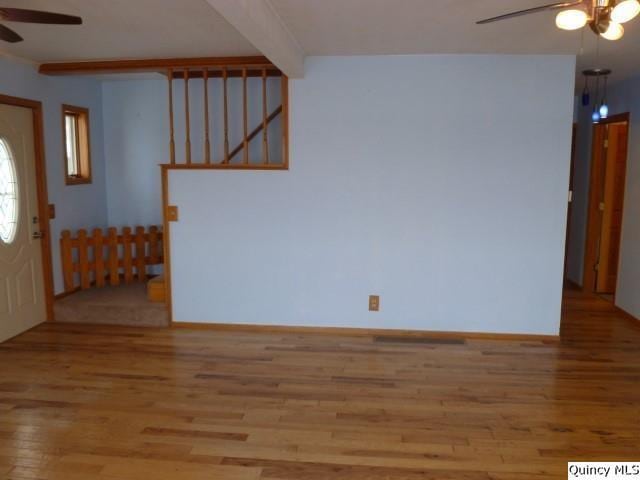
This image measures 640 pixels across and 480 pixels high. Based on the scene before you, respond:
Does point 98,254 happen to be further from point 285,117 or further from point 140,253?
point 285,117

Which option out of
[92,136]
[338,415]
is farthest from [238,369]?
[92,136]

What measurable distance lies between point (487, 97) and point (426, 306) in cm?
183

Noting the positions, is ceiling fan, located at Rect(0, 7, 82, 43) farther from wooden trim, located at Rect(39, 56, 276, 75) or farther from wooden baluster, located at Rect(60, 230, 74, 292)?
wooden baluster, located at Rect(60, 230, 74, 292)

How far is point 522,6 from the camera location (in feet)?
9.70

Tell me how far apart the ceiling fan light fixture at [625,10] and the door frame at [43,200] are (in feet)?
14.9

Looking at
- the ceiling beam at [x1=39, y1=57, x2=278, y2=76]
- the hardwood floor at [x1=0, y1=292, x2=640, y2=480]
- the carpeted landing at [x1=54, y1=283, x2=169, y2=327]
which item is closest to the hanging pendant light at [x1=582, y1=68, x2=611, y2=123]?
the hardwood floor at [x1=0, y1=292, x2=640, y2=480]

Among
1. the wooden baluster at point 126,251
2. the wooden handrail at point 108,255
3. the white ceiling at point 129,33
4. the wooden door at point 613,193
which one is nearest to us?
the white ceiling at point 129,33

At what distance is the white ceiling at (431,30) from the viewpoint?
9.77 ft

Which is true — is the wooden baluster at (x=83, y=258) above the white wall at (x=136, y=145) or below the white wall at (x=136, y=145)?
below

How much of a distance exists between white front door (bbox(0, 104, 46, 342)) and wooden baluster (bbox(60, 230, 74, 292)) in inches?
11.8

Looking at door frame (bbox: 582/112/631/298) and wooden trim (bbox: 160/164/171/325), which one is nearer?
wooden trim (bbox: 160/164/171/325)

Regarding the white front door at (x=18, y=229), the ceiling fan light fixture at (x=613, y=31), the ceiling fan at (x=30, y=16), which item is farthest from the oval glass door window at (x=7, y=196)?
the ceiling fan light fixture at (x=613, y=31)

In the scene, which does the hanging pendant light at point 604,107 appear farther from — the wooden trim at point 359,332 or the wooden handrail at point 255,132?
the wooden handrail at point 255,132

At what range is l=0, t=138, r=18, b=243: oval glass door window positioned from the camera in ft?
14.2
